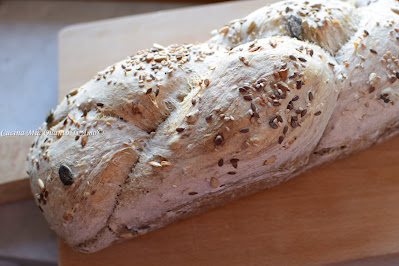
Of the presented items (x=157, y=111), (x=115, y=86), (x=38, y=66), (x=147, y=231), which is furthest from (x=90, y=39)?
(x=147, y=231)

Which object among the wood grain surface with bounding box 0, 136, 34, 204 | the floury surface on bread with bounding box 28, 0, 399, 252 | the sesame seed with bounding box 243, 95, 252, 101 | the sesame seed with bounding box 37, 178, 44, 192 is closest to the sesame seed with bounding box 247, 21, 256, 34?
the floury surface on bread with bounding box 28, 0, 399, 252

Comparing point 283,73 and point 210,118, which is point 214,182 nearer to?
point 210,118

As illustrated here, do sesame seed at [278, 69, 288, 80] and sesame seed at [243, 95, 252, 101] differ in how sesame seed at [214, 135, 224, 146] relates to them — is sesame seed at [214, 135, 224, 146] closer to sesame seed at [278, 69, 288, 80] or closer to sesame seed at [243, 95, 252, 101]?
sesame seed at [243, 95, 252, 101]

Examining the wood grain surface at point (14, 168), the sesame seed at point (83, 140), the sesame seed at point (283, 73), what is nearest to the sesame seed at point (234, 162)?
the sesame seed at point (283, 73)

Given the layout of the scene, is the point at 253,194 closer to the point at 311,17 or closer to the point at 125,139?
the point at 125,139

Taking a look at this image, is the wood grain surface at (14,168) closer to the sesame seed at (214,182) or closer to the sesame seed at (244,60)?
the sesame seed at (214,182)
